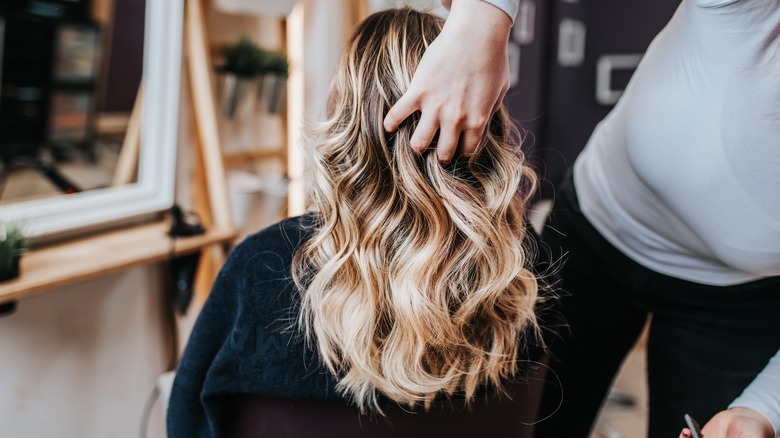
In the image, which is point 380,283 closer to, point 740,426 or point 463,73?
point 463,73

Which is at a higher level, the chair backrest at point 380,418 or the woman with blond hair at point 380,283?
the woman with blond hair at point 380,283

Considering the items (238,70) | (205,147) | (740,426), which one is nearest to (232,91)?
(238,70)

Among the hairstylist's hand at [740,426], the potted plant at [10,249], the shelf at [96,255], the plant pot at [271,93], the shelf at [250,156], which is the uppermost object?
the plant pot at [271,93]

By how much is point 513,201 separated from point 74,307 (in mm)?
1106

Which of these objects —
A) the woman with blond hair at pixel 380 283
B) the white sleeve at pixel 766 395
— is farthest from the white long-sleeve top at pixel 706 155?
the woman with blond hair at pixel 380 283

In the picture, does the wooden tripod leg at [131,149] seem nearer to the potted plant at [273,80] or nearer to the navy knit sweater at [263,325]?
the potted plant at [273,80]

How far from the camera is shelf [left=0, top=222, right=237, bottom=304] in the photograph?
1.11m

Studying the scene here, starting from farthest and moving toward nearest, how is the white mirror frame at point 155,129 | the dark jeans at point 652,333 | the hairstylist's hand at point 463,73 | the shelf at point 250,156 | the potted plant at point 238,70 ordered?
the shelf at point 250,156
the potted plant at point 238,70
the white mirror frame at point 155,129
the dark jeans at point 652,333
the hairstylist's hand at point 463,73

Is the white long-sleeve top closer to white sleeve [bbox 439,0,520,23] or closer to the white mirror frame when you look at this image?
white sleeve [bbox 439,0,520,23]

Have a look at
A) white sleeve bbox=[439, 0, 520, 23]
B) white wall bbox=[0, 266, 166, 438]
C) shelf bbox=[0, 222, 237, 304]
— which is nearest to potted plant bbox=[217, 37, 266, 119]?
shelf bbox=[0, 222, 237, 304]

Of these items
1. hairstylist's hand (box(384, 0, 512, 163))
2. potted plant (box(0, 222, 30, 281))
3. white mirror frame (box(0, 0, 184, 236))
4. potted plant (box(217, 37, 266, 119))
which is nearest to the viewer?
hairstylist's hand (box(384, 0, 512, 163))

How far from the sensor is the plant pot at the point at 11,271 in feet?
3.53

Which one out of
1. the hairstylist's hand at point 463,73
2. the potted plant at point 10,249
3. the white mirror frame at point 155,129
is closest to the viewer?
the hairstylist's hand at point 463,73

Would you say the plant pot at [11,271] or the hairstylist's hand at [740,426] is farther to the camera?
the plant pot at [11,271]
